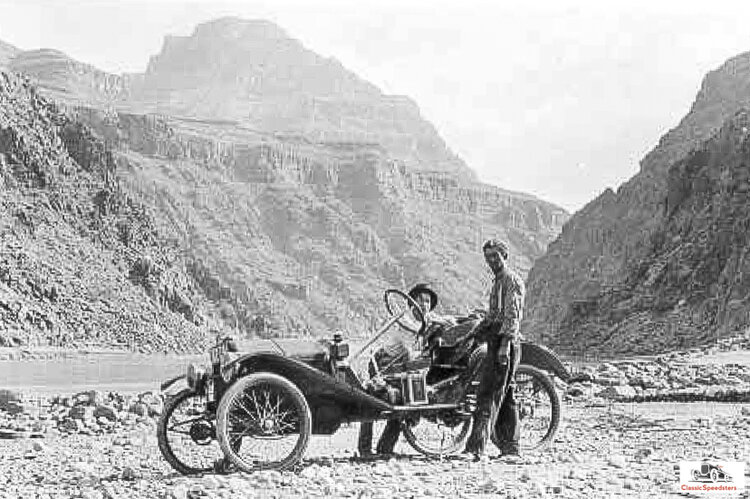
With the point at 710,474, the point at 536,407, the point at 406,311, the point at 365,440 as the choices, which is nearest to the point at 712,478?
the point at 710,474

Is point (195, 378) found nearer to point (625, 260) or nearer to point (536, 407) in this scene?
point (536, 407)

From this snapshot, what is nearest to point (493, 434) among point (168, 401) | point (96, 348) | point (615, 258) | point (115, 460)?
point (168, 401)

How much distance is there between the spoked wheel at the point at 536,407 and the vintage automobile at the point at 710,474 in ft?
8.74

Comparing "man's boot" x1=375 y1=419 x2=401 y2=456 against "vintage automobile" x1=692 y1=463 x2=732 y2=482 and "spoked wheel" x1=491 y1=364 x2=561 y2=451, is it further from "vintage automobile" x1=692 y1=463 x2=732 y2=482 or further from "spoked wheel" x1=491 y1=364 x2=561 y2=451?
"vintage automobile" x1=692 y1=463 x2=732 y2=482

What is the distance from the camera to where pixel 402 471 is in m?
8.39

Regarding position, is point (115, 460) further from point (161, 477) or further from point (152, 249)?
point (152, 249)

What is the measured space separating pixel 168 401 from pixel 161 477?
0.66m

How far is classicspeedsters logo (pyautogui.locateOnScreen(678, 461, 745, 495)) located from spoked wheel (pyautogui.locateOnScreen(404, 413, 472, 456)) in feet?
8.35

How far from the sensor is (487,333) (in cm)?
972

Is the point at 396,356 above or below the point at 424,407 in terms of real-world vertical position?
above

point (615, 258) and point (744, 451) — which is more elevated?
point (615, 258)

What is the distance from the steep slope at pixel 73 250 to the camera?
383 ft

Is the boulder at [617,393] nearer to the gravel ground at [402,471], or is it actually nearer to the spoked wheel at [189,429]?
the gravel ground at [402,471]

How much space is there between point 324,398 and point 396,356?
99cm
